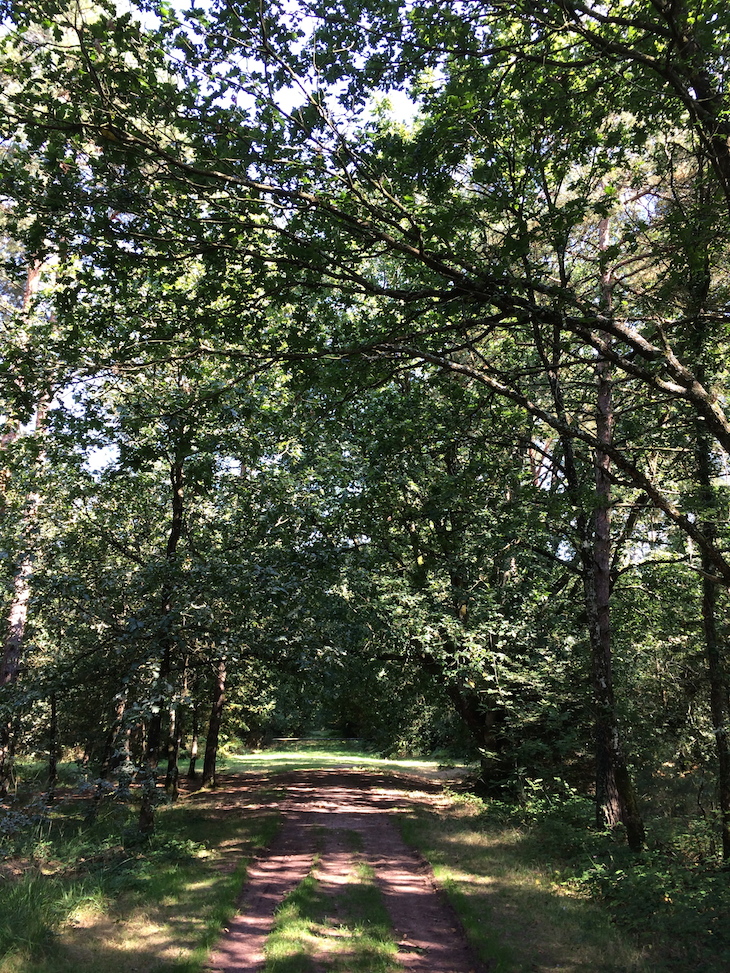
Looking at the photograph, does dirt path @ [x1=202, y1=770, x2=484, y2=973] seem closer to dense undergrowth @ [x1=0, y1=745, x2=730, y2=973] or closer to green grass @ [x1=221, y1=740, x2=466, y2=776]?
dense undergrowth @ [x1=0, y1=745, x2=730, y2=973]

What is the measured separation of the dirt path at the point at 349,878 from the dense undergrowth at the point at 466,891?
0.73ft

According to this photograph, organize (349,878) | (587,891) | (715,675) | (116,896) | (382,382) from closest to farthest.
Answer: (382,382)
(116,896)
(587,891)
(349,878)
(715,675)

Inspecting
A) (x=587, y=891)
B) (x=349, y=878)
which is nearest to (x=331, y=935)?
(x=349, y=878)

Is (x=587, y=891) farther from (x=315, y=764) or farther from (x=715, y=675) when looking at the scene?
(x=315, y=764)

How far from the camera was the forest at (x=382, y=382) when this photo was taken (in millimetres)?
4633

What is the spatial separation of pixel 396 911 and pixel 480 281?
7.17 metres

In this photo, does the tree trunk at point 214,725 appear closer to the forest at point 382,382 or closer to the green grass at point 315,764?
the forest at point 382,382

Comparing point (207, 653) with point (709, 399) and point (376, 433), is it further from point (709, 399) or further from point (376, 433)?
point (709, 399)

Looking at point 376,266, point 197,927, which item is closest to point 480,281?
point 197,927

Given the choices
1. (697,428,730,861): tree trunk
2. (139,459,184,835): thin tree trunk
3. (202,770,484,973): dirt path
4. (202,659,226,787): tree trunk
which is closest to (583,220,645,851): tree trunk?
(697,428,730,861): tree trunk

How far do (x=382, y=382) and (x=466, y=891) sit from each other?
6679 millimetres

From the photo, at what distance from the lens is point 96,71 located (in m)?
4.31

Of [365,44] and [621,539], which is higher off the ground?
[365,44]

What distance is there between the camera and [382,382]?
584 centimetres
